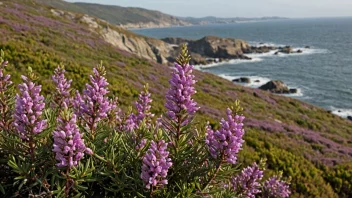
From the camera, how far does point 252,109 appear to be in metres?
24.3

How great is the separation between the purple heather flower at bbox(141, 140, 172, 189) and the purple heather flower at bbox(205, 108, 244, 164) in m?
0.64

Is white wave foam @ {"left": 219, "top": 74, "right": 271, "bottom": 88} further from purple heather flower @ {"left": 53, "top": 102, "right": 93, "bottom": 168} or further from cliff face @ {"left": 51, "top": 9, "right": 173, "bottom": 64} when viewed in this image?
purple heather flower @ {"left": 53, "top": 102, "right": 93, "bottom": 168}

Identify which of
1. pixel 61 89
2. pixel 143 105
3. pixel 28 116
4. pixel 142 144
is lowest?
pixel 142 144

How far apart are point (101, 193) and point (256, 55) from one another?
98128mm

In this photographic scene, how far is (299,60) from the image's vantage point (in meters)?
83.1

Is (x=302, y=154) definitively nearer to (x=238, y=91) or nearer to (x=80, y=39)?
(x=238, y=91)

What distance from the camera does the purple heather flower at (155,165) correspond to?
111 inches

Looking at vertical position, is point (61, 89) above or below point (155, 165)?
above

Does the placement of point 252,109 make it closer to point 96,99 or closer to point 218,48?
point 96,99

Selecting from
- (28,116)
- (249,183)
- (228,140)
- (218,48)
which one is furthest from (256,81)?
(28,116)

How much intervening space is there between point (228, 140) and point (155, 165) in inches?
34.3

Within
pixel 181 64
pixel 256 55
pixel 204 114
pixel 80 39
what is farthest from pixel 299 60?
pixel 181 64

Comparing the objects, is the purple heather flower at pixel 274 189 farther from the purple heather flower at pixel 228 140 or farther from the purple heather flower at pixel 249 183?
the purple heather flower at pixel 228 140

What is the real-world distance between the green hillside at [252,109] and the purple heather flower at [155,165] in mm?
8658
